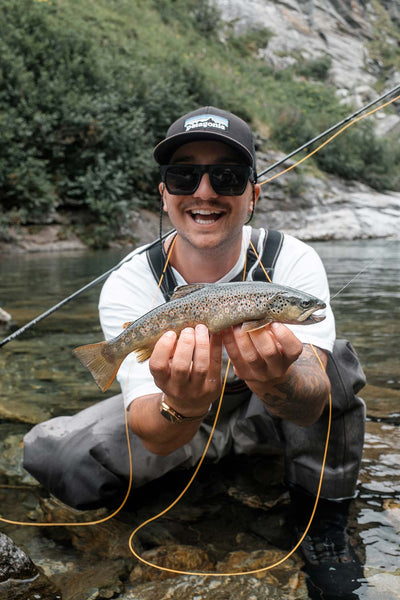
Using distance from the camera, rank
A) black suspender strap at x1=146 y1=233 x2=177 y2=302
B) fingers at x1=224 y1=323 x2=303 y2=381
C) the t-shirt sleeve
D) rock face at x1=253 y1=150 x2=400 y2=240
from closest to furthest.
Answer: fingers at x1=224 y1=323 x2=303 y2=381, the t-shirt sleeve, black suspender strap at x1=146 y1=233 x2=177 y2=302, rock face at x1=253 y1=150 x2=400 y2=240

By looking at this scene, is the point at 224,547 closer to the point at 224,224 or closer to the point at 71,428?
the point at 71,428

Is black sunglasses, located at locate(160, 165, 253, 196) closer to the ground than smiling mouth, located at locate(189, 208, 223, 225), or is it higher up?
higher up

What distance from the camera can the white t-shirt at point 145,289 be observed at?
2.87 metres

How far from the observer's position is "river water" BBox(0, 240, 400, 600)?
282cm

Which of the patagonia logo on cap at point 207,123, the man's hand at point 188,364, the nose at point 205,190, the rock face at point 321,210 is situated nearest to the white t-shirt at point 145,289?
the nose at point 205,190

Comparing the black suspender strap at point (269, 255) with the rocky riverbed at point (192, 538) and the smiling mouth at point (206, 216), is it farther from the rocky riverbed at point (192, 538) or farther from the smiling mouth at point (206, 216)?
the rocky riverbed at point (192, 538)

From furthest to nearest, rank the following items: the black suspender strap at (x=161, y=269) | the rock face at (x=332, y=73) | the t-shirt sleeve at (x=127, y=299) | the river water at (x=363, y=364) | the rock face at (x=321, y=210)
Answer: the rock face at (x=332, y=73)
the rock face at (x=321, y=210)
the black suspender strap at (x=161, y=269)
the t-shirt sleeve at (x=127, y=299)
the river water at (x=363, y=364)

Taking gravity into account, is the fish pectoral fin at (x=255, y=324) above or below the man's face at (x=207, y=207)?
below

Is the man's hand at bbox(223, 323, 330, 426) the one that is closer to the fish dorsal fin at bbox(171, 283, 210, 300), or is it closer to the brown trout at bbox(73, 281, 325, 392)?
the brown trout at bbox(73, 281, 325, 392)

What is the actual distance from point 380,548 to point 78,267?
12.8 meters

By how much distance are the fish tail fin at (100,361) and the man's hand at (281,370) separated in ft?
1.72

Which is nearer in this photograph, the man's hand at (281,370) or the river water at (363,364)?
the man's hand at (281,370)

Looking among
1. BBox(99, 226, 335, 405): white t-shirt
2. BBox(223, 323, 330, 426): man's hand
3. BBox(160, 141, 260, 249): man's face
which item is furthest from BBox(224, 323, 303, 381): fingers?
BBox(160, 141, 260, 249): man's face

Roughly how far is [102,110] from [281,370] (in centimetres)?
2154
